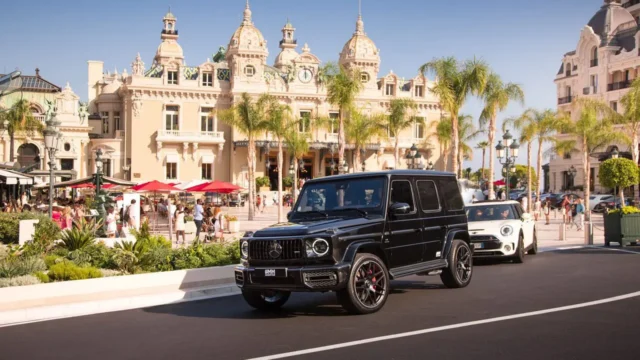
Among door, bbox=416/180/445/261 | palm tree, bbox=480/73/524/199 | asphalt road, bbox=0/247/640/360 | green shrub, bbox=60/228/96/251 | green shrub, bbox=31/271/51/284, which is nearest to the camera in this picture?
asphalt road, bbox=0/247/640/360

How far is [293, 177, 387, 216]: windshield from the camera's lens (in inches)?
392

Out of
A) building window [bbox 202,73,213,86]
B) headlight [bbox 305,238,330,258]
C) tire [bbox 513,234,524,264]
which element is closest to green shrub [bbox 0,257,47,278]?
headlight [bbox 305,238,330,258]

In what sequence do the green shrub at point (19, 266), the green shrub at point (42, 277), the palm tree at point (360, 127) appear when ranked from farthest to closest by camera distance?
the palm tree at point (360, 127) → the green shrub at point (19, 266) → the green shrub at point (42, 277)

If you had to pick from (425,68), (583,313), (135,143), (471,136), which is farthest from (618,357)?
(135,143)

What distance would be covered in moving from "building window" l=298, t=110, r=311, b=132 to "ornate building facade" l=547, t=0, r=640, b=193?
24.8 metres

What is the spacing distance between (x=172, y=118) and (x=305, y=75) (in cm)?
1387

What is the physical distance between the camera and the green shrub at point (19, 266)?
469 inches

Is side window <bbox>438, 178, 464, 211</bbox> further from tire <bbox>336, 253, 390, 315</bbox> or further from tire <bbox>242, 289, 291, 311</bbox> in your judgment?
tire <bbox>242, 289, 291, 311</bbox>

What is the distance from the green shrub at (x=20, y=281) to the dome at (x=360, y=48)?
59085mm

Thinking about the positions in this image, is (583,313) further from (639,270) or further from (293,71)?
(293,71)

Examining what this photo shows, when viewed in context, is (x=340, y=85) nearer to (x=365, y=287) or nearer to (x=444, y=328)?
(x=365, y=287)

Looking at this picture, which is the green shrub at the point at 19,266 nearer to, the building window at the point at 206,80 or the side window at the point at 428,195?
the side window at the point at 428,195

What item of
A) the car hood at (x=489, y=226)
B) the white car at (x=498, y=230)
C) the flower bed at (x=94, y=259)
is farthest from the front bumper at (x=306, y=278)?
the car hood at (x=489, y=226)

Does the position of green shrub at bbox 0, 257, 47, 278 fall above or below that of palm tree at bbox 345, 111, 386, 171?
below
